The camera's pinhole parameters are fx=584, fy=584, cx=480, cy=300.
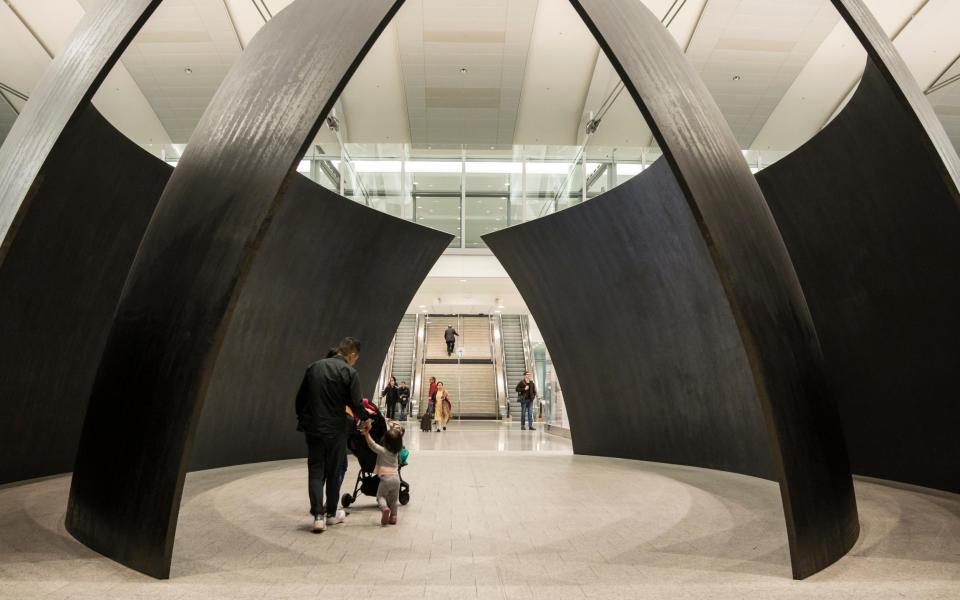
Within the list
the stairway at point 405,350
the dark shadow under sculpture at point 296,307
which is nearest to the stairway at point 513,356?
the stairway at point 405,350

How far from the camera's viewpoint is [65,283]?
646 centimetres

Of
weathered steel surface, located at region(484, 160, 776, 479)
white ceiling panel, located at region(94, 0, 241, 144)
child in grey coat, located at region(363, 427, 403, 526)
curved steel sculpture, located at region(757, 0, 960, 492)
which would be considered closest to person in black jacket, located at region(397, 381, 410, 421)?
weathered steel surface, located at region(484, 160, 776, 479)

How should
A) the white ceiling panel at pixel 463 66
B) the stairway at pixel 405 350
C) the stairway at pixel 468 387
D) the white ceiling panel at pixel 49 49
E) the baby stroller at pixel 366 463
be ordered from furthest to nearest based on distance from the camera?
1. the stairway at pixel 405 350
2. the stairway at pixel 468 387
3. the white ceiling panel at pixel 463 66
4. the white ceiling panel at pixel 49 49
5. the baby stroller at pixel 366 463

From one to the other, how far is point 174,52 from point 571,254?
13035mm

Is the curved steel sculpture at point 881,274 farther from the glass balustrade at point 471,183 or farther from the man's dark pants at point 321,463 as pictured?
the glass balustrade at point 471,183

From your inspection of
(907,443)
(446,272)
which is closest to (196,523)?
(907,443)

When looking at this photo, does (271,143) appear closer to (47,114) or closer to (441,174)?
(47,114)

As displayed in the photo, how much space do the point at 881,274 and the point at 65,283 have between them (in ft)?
30.4

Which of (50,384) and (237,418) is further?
(237,418)

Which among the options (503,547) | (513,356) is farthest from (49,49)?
(513,356)

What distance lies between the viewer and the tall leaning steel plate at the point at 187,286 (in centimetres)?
335

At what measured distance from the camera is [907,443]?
690cm

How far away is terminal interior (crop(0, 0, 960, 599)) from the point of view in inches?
144

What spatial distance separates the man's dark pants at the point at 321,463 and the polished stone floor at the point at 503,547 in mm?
279
